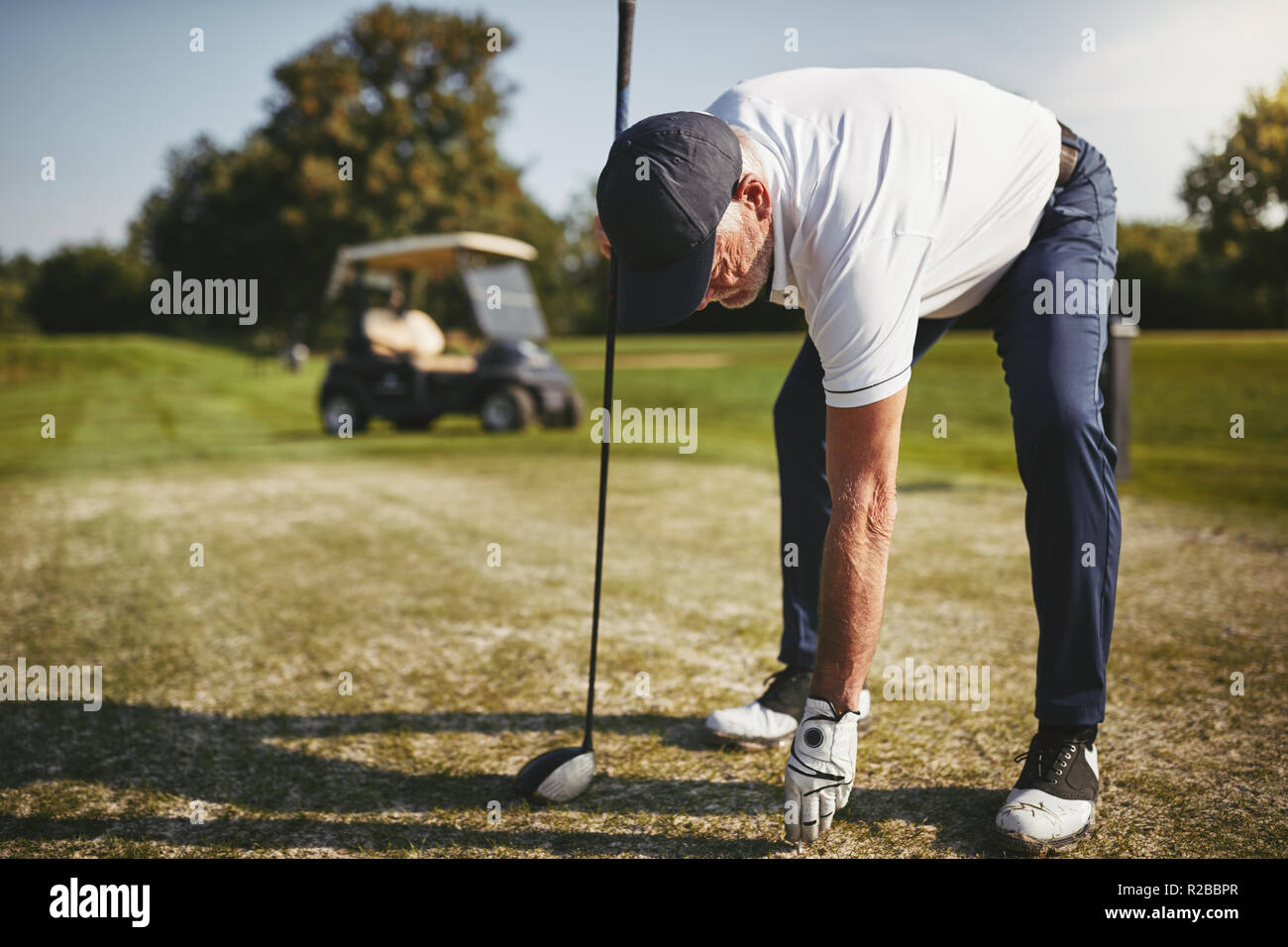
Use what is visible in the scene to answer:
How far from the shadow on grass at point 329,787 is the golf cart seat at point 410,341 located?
10.2 m

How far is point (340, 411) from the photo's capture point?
13.6 m

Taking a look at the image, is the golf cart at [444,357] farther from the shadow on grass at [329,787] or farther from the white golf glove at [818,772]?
the white golf glove at [818,772]

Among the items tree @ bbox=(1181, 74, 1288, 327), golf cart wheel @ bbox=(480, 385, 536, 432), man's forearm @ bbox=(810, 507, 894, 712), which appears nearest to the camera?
man's forearm @ bbox=(810, 507, 894, 712)

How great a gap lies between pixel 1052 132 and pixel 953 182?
1.39ft

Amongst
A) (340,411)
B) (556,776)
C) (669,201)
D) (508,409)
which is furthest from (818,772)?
(340,411)

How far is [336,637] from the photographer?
3682mm

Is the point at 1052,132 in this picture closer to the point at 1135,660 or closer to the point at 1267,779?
the point at 1267,779

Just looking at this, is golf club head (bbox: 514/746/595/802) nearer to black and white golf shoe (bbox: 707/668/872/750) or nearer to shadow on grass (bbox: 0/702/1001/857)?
shadow on grass (bbox: 0/702/1001/857)


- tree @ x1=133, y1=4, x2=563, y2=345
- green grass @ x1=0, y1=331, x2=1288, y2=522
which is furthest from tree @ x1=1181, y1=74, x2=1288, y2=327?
tree @ x1=133, y1=4, x2=563, y2=345

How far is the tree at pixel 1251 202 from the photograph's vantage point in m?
25.9

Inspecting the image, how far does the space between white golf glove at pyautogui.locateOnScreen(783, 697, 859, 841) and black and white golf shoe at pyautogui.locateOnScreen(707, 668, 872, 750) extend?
662mm

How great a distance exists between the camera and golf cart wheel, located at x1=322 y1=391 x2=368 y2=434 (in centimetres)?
1340

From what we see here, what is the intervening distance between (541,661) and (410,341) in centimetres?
1087
